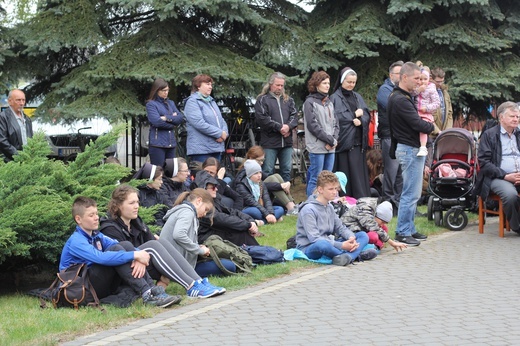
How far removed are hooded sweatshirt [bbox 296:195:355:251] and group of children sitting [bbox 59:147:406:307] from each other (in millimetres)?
12

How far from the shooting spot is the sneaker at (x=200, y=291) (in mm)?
8727

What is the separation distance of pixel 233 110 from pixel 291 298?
9.24 metres

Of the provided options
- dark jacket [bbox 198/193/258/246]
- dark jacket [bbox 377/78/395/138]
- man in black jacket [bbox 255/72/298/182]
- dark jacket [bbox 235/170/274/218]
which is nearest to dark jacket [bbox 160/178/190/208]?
dark jacket [bbox 198/193/258/246]

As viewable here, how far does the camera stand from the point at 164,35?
15703 mm

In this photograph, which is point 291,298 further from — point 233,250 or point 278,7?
point 278,7

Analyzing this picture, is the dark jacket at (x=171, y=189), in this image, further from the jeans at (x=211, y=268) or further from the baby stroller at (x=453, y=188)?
the baby stroller at (x=453, y=188)

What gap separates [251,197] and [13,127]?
3.63 metres

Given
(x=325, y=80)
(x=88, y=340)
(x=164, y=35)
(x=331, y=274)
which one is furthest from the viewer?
(x=164, y=35)

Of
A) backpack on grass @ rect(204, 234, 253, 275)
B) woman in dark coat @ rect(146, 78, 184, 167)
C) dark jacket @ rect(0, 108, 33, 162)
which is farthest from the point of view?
woman in dark coat @ rect(146, 78, 184, 167)

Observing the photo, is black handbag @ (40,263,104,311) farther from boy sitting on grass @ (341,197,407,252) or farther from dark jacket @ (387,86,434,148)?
dark jacket @ (387,86,434,148)

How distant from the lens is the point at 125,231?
902 cm

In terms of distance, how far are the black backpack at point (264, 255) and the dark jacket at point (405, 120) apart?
244 centimetres

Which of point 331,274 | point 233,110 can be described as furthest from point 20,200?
point 233,110

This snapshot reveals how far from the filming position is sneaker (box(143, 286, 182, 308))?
27.2 ft
